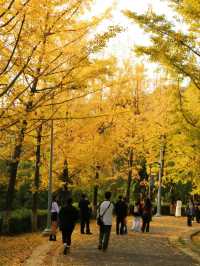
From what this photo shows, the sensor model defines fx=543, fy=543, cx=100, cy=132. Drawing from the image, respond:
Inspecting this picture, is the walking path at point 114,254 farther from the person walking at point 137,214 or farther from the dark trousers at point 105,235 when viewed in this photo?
the person walking at point 137,214

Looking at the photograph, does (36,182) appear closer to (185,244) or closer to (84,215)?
(84,215)

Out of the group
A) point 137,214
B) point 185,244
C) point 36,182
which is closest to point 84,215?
point 137,214

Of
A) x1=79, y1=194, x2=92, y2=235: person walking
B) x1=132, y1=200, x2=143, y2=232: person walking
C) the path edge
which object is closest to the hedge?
x1=79, y1=194, x2=92, y2=235: person walking

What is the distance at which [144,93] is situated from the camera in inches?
1320

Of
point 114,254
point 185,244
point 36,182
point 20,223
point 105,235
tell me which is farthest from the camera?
point 36,182

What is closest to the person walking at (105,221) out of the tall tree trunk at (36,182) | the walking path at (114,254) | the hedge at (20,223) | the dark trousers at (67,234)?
the walking path at (114,254)

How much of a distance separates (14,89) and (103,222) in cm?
429

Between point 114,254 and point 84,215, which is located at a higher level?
point 84,215

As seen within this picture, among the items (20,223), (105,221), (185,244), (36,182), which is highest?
(36,182)

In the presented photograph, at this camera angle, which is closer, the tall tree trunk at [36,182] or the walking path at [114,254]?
the walking path at [114,254]

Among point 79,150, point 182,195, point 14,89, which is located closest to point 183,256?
point 14,89

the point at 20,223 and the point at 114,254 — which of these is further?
the point at 20,223

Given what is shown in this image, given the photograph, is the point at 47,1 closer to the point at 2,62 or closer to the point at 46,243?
the point at 2,62

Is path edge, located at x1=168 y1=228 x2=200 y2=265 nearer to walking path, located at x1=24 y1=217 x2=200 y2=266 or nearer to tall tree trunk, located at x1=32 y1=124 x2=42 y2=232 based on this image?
walking path, located at x1=24 y1=217 x2=200 y2=266
